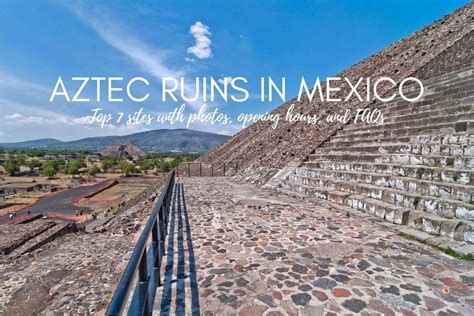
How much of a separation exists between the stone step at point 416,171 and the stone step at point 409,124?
5.58ft

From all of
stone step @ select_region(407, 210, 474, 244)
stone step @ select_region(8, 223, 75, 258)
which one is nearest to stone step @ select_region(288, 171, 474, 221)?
stone step @ select_region(407, 210, 474, 244)

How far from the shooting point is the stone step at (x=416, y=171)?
4012mm

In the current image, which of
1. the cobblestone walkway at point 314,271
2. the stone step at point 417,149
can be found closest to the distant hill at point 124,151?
the stone step at point 417,149

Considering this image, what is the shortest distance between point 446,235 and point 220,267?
3.26 metres

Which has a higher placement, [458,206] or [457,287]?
[458,206]

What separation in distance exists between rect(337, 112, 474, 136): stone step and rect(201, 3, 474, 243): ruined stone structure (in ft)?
0.09

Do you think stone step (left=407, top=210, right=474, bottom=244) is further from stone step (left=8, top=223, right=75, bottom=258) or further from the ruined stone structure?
stone step (left=8, top=223, right=75, bottom=258)

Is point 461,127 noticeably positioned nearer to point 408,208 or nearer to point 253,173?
point 408,208

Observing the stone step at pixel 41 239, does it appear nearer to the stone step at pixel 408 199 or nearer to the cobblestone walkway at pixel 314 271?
the cobblestone walkway at pixel 314 271

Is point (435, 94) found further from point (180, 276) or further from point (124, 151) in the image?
point (124, 151)

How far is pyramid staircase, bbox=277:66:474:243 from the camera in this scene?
12.8 ft

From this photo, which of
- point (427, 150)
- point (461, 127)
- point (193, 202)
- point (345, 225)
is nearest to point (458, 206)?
point (345, 225)

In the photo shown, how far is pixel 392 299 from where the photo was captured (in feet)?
7.70

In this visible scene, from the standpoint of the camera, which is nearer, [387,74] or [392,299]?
[392,299]
